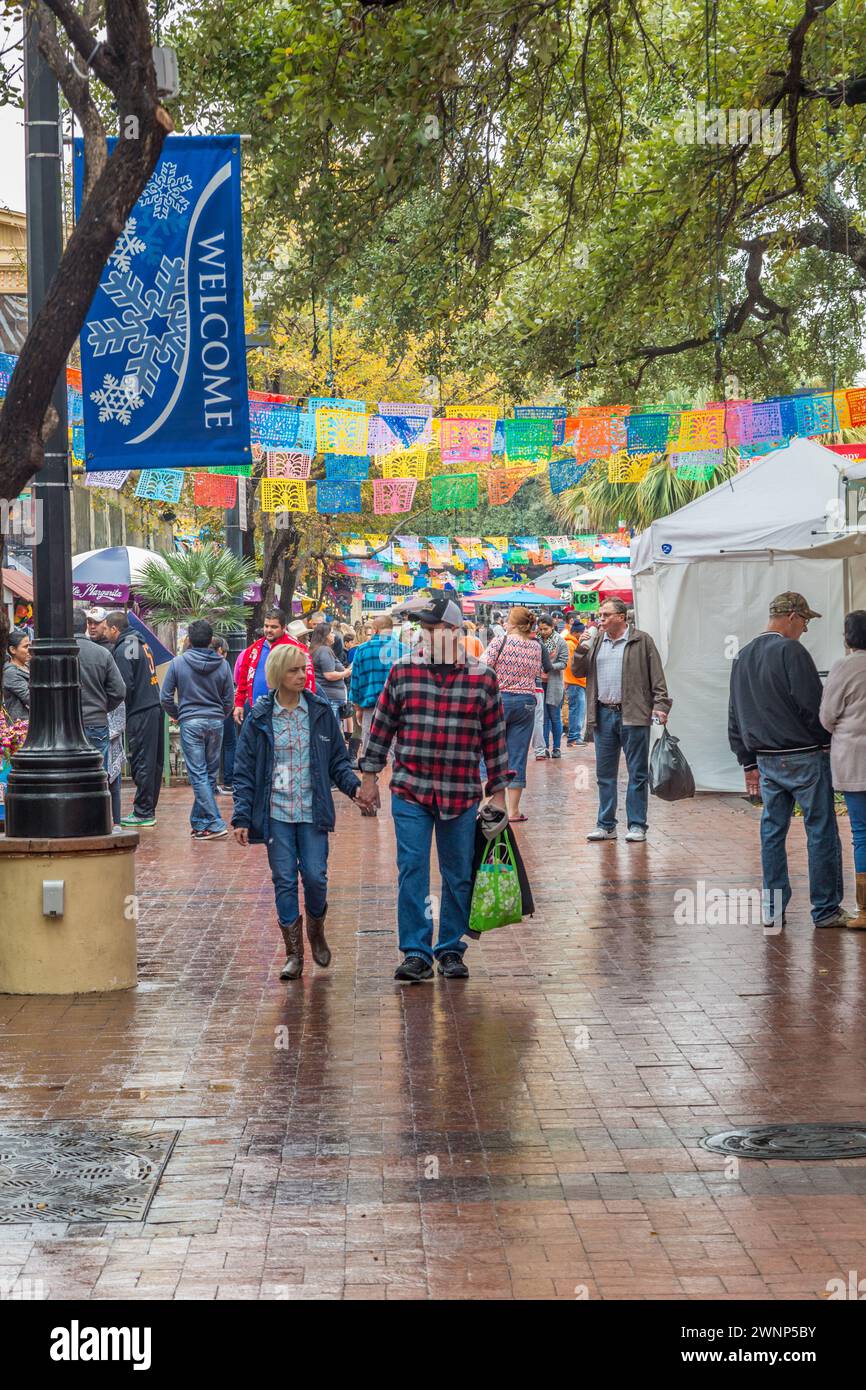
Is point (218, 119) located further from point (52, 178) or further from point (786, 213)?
point (786, 213)

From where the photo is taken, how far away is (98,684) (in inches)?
528

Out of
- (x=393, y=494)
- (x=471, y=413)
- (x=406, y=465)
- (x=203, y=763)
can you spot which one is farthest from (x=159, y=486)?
(x=203, y=763)

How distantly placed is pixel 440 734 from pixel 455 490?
19217 millimetres

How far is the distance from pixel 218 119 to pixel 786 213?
5.68 metres

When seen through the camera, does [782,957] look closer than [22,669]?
Yes

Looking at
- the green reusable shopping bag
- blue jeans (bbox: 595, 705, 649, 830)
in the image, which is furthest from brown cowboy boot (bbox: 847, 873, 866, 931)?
blue jeans (bbox: 595, 705, 649, 830)

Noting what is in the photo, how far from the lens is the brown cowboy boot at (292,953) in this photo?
854 centimetres

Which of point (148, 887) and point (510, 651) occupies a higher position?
point (510, 651)

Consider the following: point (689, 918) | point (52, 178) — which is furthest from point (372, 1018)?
point (52, 178)

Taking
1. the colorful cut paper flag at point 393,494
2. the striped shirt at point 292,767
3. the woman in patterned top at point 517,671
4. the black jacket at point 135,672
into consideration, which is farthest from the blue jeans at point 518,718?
the colorful cut paper flag at point 393,494

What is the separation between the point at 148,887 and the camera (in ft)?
38.9

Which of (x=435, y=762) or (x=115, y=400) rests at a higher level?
(x=115, y=400)

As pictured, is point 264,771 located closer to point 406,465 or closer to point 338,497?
point 406,465

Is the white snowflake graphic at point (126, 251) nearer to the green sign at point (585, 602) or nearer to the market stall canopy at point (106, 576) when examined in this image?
the market stall canopy at point (106, 576)
